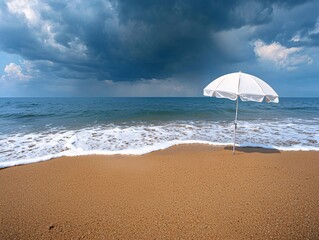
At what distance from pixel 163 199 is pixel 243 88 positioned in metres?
4.03

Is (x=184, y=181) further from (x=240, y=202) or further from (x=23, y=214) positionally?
(x=23, y=214)

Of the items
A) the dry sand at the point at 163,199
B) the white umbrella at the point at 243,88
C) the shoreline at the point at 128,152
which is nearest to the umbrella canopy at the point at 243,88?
the white umbrella at the point at 243,88

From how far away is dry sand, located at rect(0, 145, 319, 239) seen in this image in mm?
2566

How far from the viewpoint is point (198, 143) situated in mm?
7527

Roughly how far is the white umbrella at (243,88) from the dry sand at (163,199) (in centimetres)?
212

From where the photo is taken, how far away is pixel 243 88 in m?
4.94

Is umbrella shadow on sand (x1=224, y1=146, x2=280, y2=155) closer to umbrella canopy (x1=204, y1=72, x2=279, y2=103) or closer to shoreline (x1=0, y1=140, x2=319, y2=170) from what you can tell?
shoreline (x1=0, y1=140, x2=319, y2=170)

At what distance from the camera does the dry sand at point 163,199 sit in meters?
2.57

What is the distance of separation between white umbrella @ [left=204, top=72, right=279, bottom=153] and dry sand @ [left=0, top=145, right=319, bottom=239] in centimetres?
212

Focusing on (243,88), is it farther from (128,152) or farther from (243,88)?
(128,152)

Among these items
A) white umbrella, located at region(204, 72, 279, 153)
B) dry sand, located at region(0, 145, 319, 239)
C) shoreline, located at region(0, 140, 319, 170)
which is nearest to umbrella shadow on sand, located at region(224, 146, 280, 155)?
shoreline, located at region(0, 140, 319, 170)

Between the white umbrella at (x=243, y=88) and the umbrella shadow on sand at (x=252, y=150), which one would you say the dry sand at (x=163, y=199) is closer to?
the umbrella shadow on sand at (x=252, y=150)

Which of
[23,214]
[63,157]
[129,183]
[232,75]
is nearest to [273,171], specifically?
[232,75]

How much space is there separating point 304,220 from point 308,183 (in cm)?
170
